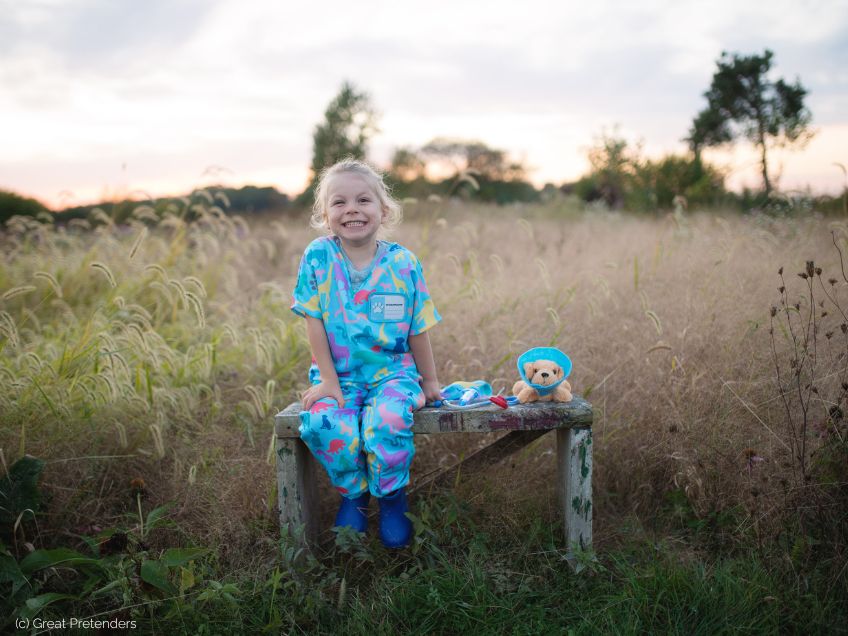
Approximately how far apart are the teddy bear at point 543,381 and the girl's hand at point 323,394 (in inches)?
28.9

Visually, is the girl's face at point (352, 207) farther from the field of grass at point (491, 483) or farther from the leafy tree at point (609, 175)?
the leafy tree at point (609, 175)

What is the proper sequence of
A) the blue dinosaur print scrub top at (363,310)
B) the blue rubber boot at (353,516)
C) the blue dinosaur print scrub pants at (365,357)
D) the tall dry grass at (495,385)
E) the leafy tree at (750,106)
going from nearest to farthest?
the blue dinosaur print scrub pants at (365,357) → the blue rubber boot at (353,516) → the blue dinosaur print scrub top at (363,310) → the tall dry grass at (495,385) → the leafy tree at (750,106)

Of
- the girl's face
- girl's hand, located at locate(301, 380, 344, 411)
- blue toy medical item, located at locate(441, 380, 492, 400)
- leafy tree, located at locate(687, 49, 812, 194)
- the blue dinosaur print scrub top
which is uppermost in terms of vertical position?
leafy tree, located at locate(687, 49, 812, 194)

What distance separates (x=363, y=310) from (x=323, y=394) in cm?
39

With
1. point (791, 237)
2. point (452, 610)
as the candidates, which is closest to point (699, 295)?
point (791, 237)

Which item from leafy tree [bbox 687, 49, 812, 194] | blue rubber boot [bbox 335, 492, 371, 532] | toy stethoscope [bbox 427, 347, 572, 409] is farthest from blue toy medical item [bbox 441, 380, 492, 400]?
leafy tree [bbox 687, 49, 812, 194]

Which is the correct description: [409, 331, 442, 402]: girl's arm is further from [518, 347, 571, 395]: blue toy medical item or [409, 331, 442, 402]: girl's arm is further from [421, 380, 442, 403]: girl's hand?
[518, 347, 571, 395]: blue toy medical item

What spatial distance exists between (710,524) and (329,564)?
1604mm

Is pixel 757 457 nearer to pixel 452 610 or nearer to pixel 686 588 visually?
pixel 686 588

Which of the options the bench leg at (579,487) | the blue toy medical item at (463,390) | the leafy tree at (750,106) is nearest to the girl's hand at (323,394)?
the blue toy medical item at (463,390)

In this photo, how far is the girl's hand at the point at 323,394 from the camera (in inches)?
95.5

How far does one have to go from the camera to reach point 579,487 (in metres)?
2.40

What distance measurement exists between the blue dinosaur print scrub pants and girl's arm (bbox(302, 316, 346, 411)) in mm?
32

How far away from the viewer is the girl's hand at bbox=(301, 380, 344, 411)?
2426mm
